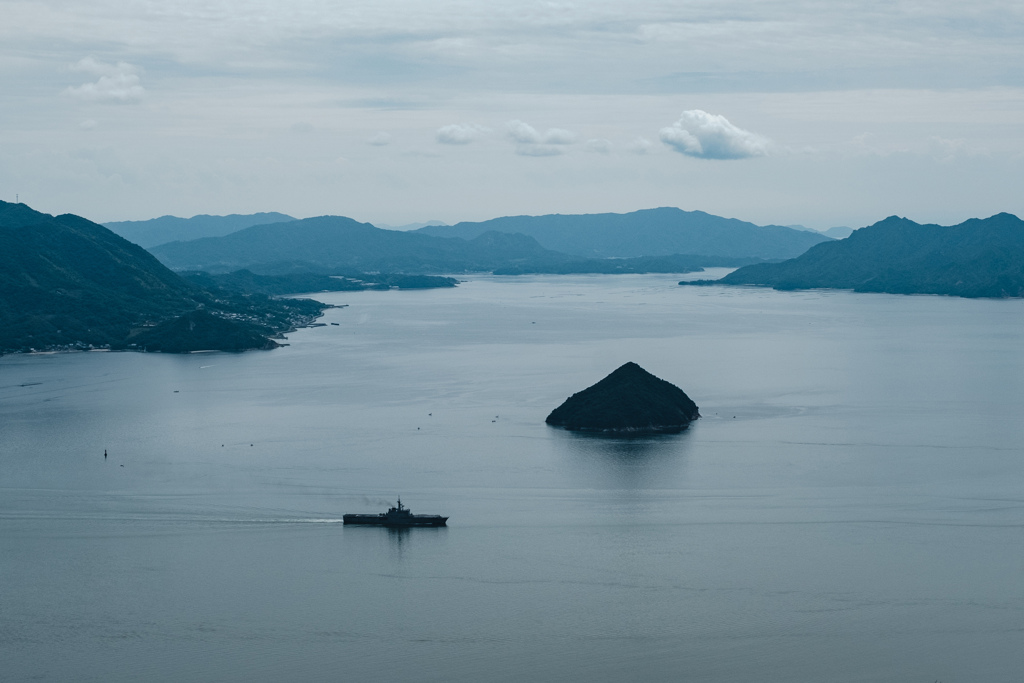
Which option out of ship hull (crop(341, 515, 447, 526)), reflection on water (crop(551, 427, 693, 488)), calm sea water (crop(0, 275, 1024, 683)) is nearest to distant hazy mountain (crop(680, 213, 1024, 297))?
calm sea water (crop(0, 275, 1024, 683))

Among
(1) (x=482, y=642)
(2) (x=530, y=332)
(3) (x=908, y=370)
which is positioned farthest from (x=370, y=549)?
(2) (x=530, y=332)

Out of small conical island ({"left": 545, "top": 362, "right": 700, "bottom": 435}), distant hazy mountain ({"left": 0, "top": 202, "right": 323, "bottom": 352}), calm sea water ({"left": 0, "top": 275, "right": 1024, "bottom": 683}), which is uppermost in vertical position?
distant hazy mountain ({"left": 0, "top": 202, "right": 323, "bottom": 352})

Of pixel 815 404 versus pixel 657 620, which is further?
pixel 815 404

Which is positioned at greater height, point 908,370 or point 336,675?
point 908,370

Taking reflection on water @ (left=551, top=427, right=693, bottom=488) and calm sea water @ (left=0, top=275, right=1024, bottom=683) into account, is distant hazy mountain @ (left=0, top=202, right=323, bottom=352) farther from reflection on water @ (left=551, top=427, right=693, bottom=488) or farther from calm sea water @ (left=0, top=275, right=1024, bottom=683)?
reflection on water @ (left=551, top=427, right=693, bottom=488)

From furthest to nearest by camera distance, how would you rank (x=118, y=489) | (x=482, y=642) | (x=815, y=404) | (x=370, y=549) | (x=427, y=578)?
(x=815, y=404) < (x=118, y=489) < (x=370, y=549) < (x=427, y=578) < (x=482, y=642)

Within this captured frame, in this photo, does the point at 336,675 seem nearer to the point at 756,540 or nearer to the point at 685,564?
the point at 685,564

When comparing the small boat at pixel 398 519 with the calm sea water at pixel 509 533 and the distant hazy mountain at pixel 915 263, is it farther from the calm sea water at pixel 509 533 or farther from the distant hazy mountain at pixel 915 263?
the distant hazy mountain at pixel 915 263
